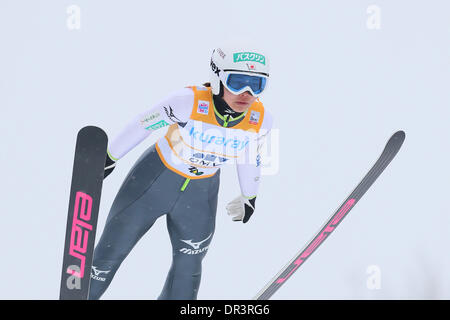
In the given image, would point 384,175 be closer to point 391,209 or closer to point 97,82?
point 391,209

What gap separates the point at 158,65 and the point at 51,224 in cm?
191

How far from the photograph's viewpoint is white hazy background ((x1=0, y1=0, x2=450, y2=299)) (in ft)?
18.1

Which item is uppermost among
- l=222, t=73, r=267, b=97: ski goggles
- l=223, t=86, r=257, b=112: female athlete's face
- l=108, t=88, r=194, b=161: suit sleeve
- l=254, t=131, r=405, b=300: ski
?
l=222, t=73, r=267, b=97: ski goggles

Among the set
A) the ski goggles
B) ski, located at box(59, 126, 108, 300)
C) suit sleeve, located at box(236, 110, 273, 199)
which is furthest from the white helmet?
ski, located at box(59, 126, 108, 300)

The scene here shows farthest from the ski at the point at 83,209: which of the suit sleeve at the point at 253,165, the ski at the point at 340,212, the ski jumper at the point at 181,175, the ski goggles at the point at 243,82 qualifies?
the ski at the point at 340,212

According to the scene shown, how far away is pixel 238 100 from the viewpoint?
3447mm

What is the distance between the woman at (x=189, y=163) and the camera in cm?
346

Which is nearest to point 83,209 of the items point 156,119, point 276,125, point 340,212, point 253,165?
point 156,119

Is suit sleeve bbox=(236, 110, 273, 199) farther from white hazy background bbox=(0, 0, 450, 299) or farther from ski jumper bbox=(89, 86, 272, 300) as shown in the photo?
white hazy background bbox=(0, 0, 450, 299)

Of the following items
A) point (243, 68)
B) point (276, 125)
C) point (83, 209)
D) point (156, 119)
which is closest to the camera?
point (83, 209)

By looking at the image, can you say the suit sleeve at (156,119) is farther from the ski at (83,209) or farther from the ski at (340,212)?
the ski at (340,212)

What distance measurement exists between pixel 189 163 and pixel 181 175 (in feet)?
0.30

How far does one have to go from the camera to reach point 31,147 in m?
5.88

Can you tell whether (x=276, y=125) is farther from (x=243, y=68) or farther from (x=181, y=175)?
(x=243, y=68)
